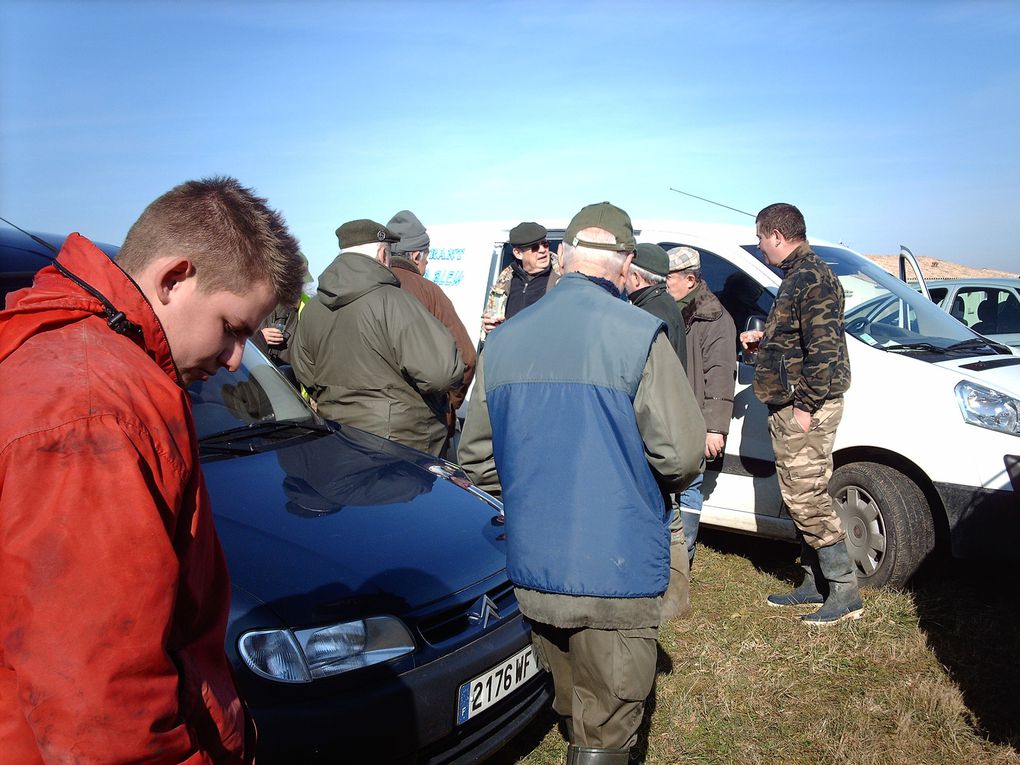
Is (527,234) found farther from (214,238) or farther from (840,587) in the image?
(214,238)

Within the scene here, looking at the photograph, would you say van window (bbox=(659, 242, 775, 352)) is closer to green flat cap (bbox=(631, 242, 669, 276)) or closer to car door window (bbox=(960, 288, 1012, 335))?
green flat cap (bbox=(631, 242, 669, 276))

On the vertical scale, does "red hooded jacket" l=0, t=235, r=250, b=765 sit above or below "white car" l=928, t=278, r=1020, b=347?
above

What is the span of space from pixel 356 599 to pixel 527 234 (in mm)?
4257

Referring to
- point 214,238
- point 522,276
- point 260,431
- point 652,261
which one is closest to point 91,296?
point 214,238

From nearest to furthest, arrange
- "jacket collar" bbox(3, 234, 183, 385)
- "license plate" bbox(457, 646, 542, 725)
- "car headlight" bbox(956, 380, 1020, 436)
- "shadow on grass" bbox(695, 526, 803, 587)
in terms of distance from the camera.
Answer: "jacket collar" bbox(3, 234, 183, 385), "license plate" bbox(457, 646, 542, 725), "car headlight" bbox(956, 380, 1020, 436), "shadow on grass" bbox(695, 526, 803, 587)

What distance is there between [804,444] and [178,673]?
372 cm

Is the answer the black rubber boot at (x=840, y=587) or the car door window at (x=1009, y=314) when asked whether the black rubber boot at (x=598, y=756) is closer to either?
the black rubber boot at (x=840, y=587)

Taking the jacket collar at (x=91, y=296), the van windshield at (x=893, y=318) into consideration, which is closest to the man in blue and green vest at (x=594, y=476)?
the jacket collar at (x=91, y=296)

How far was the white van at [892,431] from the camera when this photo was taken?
4.21m

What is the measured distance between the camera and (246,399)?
11.8 ft

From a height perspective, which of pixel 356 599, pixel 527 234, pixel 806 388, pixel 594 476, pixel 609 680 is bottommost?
pixel 609 680

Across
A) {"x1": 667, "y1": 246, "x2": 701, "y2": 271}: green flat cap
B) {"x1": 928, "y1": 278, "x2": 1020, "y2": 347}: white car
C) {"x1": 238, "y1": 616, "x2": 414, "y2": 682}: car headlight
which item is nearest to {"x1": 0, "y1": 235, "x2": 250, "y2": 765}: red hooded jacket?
{"x1": 238, "y1": 616, "x2": 414, "y2": 682}: car headlight

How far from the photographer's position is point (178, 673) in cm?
118

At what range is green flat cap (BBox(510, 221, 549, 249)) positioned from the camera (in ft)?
20.5
